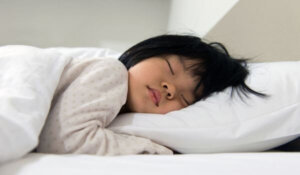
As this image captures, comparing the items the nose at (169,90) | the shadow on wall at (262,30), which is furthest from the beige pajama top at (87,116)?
the shadow on wall at (262,30)

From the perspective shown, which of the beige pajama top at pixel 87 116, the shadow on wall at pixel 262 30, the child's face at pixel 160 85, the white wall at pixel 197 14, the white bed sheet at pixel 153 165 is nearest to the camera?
the white bed sheet at pixel 153 165

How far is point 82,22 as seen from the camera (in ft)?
6.63

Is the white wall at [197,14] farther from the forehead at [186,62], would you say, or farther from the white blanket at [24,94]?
the white blanket at [24,94]

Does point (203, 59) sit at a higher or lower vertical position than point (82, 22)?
higher

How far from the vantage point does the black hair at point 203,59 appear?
2.44ft

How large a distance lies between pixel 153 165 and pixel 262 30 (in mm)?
665

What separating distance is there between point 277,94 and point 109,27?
1.59 meters

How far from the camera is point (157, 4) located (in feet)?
6.67

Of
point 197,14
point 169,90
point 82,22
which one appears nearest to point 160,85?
point 169,90

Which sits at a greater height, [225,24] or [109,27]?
[225,24]

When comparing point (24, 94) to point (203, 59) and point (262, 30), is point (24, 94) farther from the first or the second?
point (262, 30)

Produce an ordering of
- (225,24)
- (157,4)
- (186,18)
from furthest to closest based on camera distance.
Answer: (157,4)
(186,18)
(225,24)

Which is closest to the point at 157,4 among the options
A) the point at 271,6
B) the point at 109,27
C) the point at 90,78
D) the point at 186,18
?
the point at 109,27

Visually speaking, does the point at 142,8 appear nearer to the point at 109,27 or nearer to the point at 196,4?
the point at 109,27
